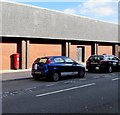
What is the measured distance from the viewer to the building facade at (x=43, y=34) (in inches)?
982

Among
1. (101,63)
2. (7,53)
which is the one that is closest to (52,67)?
(101,63)

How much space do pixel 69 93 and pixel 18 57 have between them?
1354cm

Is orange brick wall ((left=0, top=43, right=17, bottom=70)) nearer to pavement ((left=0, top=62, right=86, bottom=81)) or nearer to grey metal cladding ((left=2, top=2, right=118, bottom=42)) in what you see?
grey metal cladding ((left=2, top=2, right=118, bottom=42))

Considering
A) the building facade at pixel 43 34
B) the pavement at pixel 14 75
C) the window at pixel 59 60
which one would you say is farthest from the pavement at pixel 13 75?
the building facade at pixel 43 34

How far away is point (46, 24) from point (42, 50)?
98.9 inches

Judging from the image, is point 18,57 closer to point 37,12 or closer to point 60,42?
point 37,12

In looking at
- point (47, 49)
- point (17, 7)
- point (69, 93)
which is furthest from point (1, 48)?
point (69, 93)

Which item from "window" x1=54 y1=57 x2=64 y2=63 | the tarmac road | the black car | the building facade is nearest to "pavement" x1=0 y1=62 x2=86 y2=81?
"window" x1=54 y1=57 x2=64 y2=63

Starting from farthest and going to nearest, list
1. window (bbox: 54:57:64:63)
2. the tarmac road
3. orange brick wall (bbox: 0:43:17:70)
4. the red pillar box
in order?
1. the red pillar box
2. orange brick wall (bbox: 0:43:17:70)
3. window (bbox: 54:57:64:63)
4. the tarmac road

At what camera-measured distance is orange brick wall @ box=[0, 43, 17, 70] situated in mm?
24797

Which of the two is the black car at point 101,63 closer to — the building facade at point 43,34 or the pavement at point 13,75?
the pavement at point 13,75

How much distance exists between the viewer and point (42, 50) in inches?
1147

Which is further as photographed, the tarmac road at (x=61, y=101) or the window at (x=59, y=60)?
the window at (x=59, y=60)

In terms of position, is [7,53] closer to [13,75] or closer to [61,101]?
[13,75]
